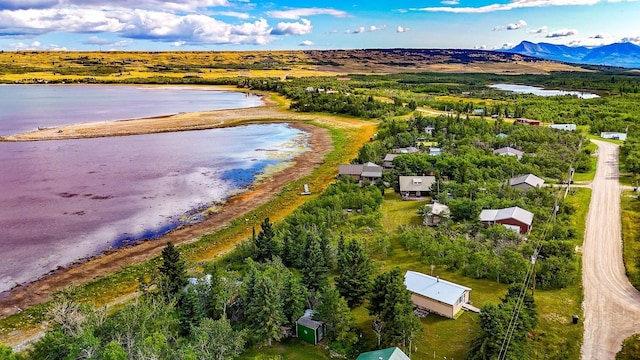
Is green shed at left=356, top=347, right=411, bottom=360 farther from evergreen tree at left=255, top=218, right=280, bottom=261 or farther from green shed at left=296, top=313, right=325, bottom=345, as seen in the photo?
evergreen tree at left=255, top=218, right=280, bottom=261

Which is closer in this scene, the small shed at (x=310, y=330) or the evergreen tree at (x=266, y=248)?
the small shed at (x=310, y=330)

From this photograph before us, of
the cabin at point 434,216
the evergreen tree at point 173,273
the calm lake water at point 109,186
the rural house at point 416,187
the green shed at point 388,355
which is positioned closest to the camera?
the green shed at point 388,355

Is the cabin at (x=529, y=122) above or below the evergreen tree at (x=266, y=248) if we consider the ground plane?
above

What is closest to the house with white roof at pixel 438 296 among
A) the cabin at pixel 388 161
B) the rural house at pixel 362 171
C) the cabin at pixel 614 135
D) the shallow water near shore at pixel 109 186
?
the shallow water near shore at pixel 109 186

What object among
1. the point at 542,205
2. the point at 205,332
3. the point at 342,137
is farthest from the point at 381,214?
the point at 342,137

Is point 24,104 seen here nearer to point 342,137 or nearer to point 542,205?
point 342,137

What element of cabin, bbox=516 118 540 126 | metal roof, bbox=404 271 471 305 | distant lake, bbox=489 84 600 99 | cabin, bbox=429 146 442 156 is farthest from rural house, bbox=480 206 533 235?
distant lake, bbox=489 84 600 99

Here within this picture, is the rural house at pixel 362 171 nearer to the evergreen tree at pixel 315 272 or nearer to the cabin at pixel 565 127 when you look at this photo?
the evergreen tree at pixel 315 272

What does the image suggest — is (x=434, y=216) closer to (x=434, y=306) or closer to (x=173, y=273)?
(x=434, y=306)
